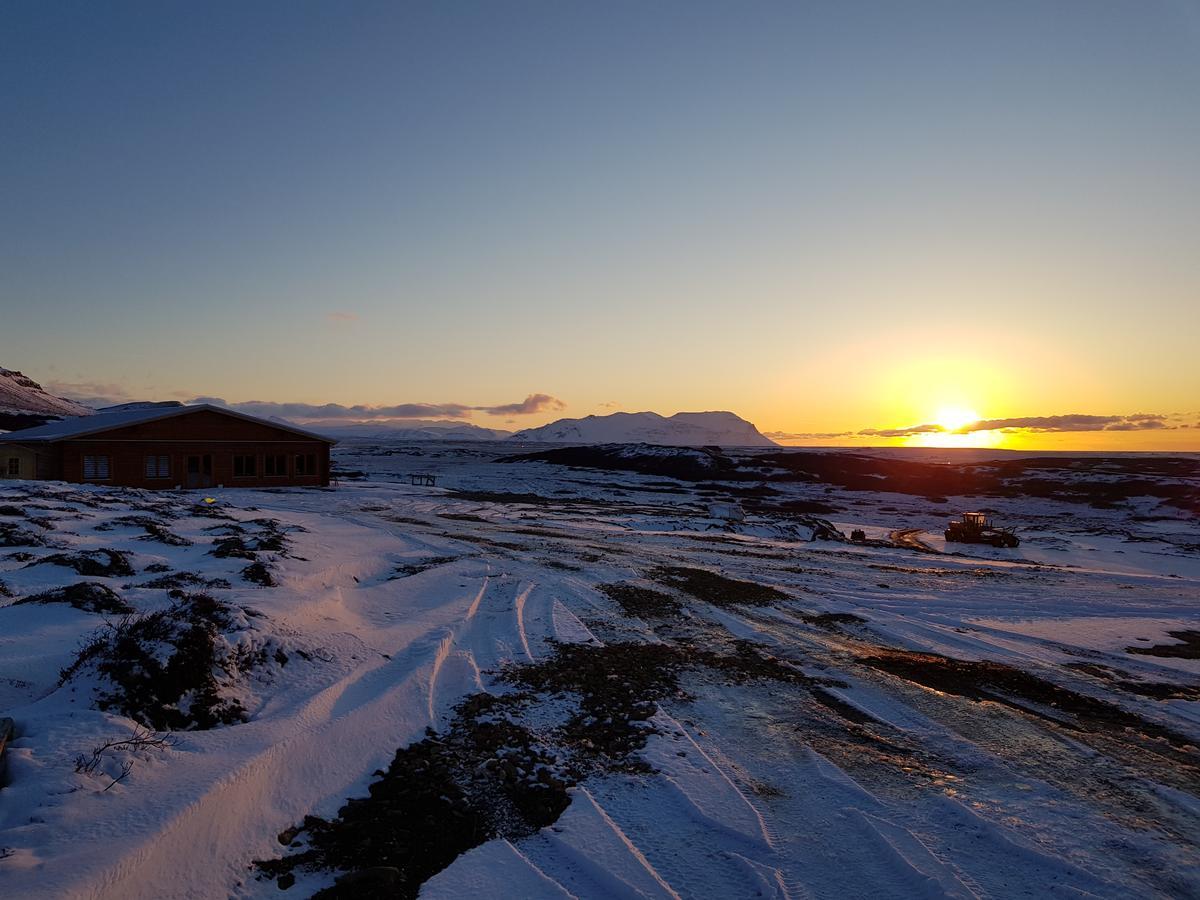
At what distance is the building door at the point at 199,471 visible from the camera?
1401 inches

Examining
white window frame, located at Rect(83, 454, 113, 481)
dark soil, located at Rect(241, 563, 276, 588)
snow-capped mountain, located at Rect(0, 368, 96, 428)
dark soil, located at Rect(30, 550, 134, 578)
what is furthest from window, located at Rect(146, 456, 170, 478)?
snow-capped mountain, located at Rect(0, 368, 96, 428)

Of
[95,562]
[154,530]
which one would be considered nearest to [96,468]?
[154,530]

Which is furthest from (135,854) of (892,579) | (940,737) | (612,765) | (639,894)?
(892,579)

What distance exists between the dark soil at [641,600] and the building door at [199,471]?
30.6 meters

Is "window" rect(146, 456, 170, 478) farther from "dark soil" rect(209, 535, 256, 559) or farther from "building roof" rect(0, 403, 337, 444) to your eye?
"dark soil" rect(209, 535, 256, 559)

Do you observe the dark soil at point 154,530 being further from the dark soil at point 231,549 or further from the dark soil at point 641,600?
the dark soil at point 641,600

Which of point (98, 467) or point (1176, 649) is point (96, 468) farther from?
point (1176, 649)

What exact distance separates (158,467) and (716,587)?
3274 centimetres

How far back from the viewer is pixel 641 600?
13383 millimetres

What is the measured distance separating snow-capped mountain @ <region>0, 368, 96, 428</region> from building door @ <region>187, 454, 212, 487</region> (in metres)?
47.8

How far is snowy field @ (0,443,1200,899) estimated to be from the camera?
454 cm

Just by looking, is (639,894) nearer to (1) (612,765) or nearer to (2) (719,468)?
(1) (612,765)

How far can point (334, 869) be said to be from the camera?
4496 mm

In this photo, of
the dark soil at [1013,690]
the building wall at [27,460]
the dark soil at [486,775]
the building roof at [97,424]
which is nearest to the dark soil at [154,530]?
the dark soil at [486,775]
